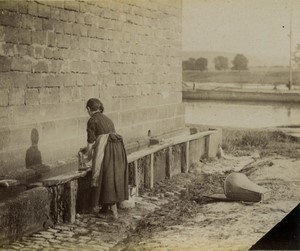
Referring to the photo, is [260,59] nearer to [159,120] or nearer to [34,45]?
[34,45]

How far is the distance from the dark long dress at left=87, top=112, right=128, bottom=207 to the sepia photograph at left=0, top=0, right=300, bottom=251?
0.5 inches

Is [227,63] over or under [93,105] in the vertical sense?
over

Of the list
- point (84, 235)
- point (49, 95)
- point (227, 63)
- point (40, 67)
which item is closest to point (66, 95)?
point (49, 95)

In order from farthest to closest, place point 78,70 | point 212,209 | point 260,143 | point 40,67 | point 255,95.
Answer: point 260,143, point 78,70, point 255,95, point 212,209, point 40,67

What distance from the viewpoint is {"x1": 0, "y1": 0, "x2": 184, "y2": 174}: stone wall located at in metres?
5.49

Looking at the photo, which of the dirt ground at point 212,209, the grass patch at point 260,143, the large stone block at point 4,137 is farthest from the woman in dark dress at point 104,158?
the grass patch at point 260,143

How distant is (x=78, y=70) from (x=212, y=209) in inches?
103

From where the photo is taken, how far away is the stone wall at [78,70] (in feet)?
18.0

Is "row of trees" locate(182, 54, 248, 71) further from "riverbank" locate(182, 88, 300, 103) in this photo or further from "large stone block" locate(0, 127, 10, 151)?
"large stone block" locate(0, 127, 10, 151)

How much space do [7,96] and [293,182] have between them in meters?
3.83

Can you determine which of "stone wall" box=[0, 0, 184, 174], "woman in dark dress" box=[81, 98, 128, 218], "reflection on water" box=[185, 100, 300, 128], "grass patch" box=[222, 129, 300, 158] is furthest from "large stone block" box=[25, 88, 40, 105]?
"grass patch" box=[222, 129, 300, 158]

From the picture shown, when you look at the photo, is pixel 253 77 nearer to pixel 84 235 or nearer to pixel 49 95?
pixel 49 95

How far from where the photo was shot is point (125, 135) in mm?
7832

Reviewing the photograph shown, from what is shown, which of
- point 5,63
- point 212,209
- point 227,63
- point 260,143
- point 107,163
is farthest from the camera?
point 260,143
